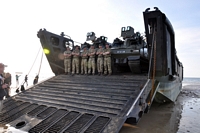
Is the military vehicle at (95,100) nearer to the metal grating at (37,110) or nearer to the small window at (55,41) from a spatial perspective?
the metal grating at (37,110)

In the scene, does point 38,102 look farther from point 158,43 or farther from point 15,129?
point 158,43

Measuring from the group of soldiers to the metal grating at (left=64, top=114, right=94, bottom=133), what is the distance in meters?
3.02

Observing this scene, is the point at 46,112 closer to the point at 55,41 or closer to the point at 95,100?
the point at 95,100

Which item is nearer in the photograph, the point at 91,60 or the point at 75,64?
the point at 91,60

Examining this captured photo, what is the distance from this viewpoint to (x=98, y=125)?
2836 millimetres

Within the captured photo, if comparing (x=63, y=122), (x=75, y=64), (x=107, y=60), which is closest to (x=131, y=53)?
(x=107, y=60)

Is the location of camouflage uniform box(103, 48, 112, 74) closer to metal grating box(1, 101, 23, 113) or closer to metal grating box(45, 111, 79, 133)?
metal grating box(45, 111, 79, 133)

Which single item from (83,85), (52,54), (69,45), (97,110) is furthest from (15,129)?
(69,45)

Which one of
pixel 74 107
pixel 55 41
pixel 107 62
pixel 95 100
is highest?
pixel 55 41

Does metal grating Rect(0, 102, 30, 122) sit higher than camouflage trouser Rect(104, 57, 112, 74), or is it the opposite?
camouflage trouser Rect(104, 57, 112, 74)

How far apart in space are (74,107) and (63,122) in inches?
22.1

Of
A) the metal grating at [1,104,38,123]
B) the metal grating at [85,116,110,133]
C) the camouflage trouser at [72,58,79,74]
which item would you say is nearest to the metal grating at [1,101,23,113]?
the metal grating at [1,104,38,123]

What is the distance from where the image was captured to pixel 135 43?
323 inches

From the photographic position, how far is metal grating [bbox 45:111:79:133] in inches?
112
